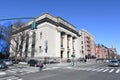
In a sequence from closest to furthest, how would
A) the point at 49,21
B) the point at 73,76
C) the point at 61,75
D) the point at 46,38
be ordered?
the point at 73,76
the point at 61,75
the point at 46,38
the point at 49,21

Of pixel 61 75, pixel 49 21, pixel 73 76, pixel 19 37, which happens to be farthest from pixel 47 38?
pixel 73 76

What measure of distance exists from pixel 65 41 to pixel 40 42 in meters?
11.2

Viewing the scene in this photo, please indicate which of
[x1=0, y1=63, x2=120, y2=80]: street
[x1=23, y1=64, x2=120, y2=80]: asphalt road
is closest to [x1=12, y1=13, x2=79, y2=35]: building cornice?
[x1=0, y1=63, x2=120, y2=80]: street

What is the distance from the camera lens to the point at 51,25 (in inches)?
2825

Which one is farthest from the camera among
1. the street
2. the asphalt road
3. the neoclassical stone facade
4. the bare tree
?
the bare tree

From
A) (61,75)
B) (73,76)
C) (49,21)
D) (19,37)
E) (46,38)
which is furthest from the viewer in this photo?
(19,37)

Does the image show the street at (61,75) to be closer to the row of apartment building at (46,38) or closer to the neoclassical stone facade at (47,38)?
the neoclassical stone facade at (47,38)

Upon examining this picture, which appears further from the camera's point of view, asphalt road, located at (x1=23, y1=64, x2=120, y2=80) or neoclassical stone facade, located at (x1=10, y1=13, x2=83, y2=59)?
neoclassical stone facade, located at (x1=10, y1=13, x2=83, y2=59)

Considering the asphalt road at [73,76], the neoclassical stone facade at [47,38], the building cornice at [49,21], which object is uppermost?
the building cornice at [49,21]

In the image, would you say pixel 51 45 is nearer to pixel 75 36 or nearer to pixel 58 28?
pixel 58 28

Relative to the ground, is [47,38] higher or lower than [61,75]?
higher

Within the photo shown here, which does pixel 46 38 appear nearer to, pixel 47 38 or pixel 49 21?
pixel 47 38

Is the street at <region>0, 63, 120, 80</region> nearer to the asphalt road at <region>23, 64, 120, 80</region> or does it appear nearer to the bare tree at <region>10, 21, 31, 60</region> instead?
the asphalt road at <region>23, 64, 120, 80</region>

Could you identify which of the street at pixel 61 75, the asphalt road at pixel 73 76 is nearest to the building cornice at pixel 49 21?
the street at pixel 61 75
